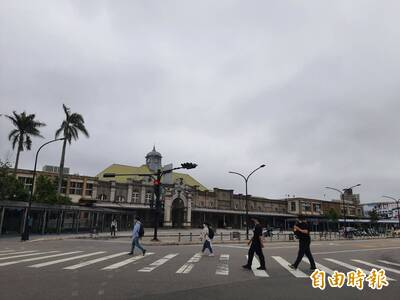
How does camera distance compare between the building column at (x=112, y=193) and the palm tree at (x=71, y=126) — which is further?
the building column at (x=112, y=193)

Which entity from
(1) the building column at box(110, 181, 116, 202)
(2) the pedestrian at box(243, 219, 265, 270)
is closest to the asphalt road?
(2) the pedestrian at box(243, 219, 265, 270)

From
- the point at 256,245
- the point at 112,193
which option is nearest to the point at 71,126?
the point at 112,193

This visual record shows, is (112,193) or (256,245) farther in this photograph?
(112,193)

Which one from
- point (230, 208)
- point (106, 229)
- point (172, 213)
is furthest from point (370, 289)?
point (230, 208)

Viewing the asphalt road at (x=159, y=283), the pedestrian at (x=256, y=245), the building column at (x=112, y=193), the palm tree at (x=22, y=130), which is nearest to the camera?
the asphalt road at (x=159, y=283)

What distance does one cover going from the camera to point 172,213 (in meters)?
66.6

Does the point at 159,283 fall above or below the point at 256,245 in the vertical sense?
below

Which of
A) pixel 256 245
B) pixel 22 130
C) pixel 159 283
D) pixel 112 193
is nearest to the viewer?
pixel 159 283

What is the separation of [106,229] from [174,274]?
1458 inches

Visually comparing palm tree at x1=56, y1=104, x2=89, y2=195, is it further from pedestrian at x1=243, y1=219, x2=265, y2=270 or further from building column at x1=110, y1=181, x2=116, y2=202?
pedestrian at x1=243, y1=219, x2=265, y2=270

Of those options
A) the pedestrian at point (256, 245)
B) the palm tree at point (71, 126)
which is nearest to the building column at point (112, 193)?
the palm tree at point (71, 126)

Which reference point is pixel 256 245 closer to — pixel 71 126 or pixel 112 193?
pixel 71 126

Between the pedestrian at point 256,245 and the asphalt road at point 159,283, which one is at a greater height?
the pedestrian at point 256,245

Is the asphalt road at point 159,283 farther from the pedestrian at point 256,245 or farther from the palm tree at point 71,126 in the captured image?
the palm tree at point 71,126
